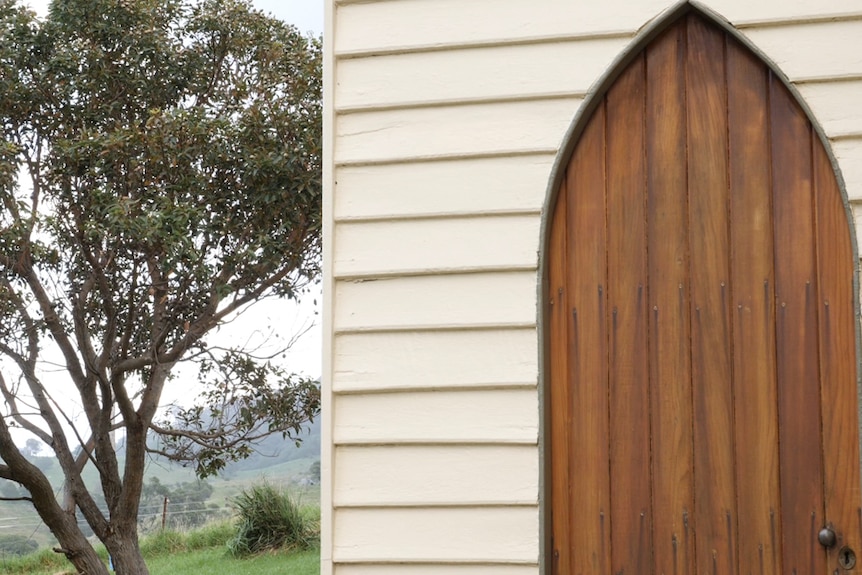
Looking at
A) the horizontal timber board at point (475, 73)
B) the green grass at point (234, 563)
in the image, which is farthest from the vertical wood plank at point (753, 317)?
the green grass at point (234, 563)

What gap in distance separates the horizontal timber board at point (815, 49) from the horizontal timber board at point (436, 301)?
2.67 feet

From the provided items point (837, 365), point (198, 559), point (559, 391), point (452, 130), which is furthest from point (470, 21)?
point (198, 559)

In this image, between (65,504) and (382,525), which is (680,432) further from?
(65,504)

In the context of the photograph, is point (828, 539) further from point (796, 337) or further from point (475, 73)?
point (475, 73)

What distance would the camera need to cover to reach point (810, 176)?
7.76 feet

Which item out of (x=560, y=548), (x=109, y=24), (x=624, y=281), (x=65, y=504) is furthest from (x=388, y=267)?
(x=65, y=504)

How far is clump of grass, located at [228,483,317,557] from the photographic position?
13.0 meters

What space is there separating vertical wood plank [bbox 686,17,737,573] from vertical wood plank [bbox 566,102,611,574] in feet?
0.73

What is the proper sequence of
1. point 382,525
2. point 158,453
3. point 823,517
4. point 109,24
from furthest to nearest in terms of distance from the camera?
point 158,453
point 109,24
point 382,525
point 823,517

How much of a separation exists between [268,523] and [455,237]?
37.7 ft

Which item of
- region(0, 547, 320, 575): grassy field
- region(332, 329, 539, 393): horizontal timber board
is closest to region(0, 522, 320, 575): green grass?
region(0, 547, 320, 575): grassy field

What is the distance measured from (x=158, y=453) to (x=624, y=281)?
905cm

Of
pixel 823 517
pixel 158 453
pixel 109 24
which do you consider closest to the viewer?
pixel 823 517

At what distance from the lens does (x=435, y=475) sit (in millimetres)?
2404
